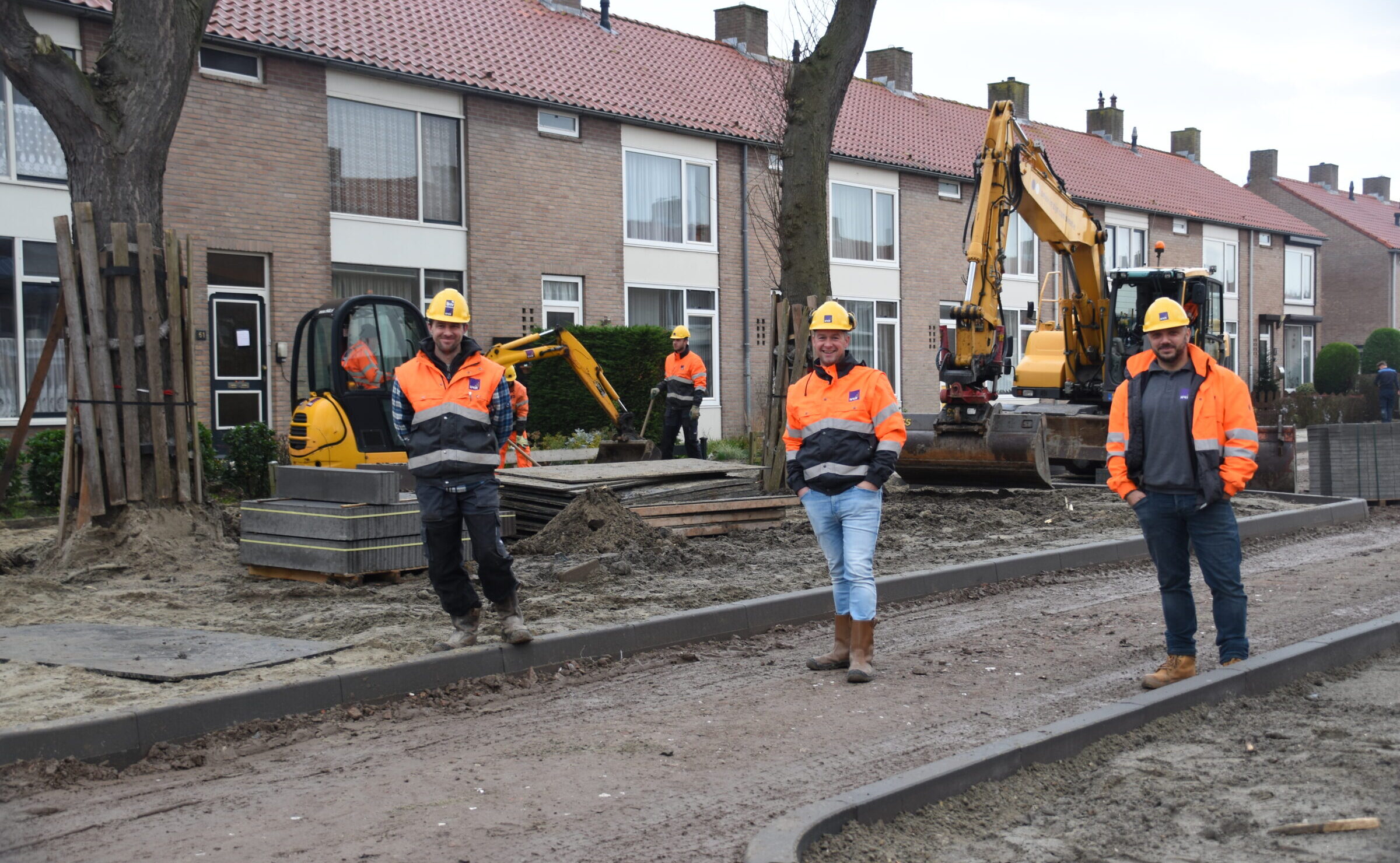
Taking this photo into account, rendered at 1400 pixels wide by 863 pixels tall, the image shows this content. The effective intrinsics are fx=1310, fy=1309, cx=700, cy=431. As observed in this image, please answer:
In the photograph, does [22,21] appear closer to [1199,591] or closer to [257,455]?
[257,455]

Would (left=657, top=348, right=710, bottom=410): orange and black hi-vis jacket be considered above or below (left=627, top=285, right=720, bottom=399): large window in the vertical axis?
below

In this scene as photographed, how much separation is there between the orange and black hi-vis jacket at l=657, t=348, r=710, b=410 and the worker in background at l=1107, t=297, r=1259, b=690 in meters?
11.0

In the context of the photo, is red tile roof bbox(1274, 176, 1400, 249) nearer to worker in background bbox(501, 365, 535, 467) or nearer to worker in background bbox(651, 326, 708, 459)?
worker in background bbox(651, 326, 708, 459)

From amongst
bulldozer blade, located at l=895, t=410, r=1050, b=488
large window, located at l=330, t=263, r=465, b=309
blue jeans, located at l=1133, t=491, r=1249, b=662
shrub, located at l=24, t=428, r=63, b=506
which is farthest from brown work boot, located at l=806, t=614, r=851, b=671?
large window, located at l=330, t=263, r=465, b=309

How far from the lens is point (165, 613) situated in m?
8.67

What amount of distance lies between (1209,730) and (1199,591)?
4376mm

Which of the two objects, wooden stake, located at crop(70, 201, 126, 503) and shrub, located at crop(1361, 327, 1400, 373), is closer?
wooden stake, located at crop(70, 201, 126, 503)

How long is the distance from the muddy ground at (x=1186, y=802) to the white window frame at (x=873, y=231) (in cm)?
2342

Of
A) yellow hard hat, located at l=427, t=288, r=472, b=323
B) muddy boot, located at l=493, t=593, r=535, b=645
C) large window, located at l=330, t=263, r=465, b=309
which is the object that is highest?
large window, located at l=330, t=263, r=465, b=309

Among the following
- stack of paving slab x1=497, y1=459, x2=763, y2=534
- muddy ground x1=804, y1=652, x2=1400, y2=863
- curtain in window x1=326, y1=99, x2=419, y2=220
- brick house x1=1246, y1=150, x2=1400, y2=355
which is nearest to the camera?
muddy ground x1=804, y1=652, x2=1400, y2=863

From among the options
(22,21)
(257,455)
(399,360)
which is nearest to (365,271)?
(257,455)

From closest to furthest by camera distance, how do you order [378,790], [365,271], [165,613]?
[378,790] < [165,613] < [365,271]

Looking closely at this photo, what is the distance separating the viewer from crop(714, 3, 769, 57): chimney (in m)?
31.5

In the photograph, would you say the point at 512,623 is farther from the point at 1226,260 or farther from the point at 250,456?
the point at 1226,260
